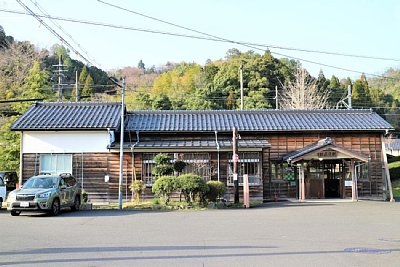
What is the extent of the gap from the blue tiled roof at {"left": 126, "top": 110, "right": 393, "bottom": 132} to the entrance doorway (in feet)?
6.80

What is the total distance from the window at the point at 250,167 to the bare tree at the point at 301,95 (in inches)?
847

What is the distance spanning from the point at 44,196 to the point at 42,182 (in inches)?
60.8

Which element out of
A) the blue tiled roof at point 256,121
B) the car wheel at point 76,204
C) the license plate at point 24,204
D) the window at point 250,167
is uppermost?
the blue tiled roof at point 256,121

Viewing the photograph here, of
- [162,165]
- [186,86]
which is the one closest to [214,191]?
[162,165]

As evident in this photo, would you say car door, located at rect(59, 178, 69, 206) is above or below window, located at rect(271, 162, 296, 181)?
below

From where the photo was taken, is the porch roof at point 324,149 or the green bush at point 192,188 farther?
the porch roof at point 324,149

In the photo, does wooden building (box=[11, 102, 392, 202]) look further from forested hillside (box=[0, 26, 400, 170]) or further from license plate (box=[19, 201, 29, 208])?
license plate (box=[19, 201, 29, 208])

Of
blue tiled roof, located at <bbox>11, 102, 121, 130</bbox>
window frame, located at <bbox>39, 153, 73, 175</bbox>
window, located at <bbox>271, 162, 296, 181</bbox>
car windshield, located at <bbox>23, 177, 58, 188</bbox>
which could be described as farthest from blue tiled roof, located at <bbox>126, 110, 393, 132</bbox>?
car windshield, located at <bbox>23, 177, 58, 188</bbox>

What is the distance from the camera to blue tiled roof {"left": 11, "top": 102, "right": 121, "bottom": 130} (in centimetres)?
2286

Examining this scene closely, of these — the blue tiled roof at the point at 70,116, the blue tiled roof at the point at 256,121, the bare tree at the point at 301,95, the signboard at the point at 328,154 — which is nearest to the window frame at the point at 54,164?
the blue tiled roof at the point at 70,116

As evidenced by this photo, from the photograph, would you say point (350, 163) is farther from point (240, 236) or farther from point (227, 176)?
point (240, 236)

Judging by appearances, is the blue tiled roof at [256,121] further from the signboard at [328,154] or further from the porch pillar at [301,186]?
the porch pillar at [301,186]

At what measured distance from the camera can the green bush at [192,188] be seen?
18625mm

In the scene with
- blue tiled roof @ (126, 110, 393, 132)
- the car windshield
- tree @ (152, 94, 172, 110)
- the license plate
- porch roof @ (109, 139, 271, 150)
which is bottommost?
the license plate
